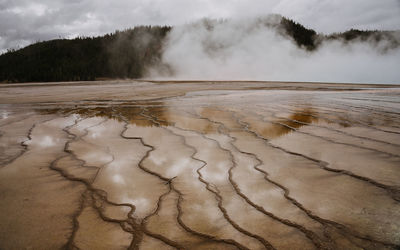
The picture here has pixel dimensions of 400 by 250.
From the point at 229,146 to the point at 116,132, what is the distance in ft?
4.99

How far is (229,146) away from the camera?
250 centimetres

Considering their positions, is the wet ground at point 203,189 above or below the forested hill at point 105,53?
below

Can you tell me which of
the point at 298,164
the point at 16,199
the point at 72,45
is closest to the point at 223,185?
the point at 298,164

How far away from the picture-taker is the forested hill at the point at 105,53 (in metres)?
43.5

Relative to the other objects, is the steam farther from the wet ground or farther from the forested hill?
the wet ground

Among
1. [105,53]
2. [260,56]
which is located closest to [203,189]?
[260,56]

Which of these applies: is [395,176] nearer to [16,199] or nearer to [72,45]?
[16,199]

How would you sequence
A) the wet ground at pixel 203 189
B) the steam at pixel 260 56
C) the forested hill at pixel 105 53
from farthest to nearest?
1. the forested hill at pixel 105 53
2. the steam at pixel 260 56
3. the wet ground at pixel 203 189

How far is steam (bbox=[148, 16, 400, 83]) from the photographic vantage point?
28.9 metres

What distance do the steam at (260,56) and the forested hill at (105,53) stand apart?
1.92 meters

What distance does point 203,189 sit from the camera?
1.60m

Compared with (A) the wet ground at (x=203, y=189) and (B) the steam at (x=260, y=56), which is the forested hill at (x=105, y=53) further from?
(A) the wet ground at (x=203, y=189)

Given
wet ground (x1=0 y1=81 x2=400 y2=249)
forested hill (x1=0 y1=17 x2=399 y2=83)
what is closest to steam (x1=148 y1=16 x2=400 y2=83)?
forested hill (x1=0 y1=17 x2=399 y2=83)

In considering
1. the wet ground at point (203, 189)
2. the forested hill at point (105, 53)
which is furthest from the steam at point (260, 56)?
the wet ground at point (203, 189)
